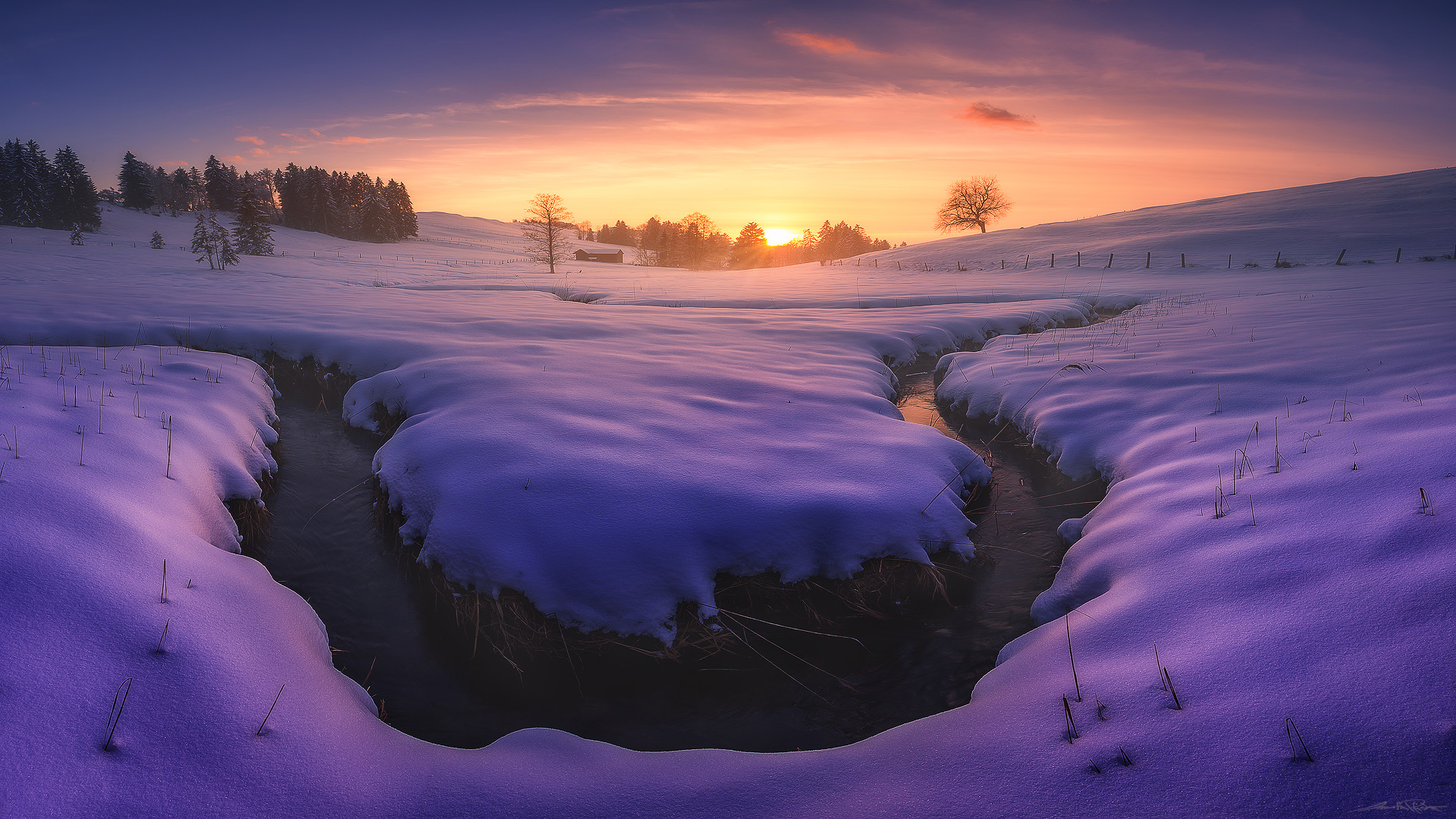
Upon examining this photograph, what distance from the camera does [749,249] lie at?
8981 centimetres

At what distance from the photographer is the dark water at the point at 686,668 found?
149 inches

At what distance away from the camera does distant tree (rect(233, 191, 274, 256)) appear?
41656 mm

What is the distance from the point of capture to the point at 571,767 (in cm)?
269

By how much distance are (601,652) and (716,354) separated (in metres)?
6.64

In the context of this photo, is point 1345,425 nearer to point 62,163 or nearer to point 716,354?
point 716,354

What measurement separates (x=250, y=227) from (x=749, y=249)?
62239 mm

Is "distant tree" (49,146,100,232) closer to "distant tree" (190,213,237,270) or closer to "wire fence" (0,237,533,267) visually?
"wire fence" (0,237,533,267)

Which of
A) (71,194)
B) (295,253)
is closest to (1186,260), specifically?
(295,253)

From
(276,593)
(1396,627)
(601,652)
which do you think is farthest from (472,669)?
(1396,627)

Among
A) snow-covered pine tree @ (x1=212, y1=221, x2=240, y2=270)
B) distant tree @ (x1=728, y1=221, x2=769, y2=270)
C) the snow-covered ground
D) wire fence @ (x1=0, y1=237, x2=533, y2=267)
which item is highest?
distant tree @ (x1=728, y1=221, x2=769, y2=270)

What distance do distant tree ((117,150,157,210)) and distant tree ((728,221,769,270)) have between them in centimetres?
7863
